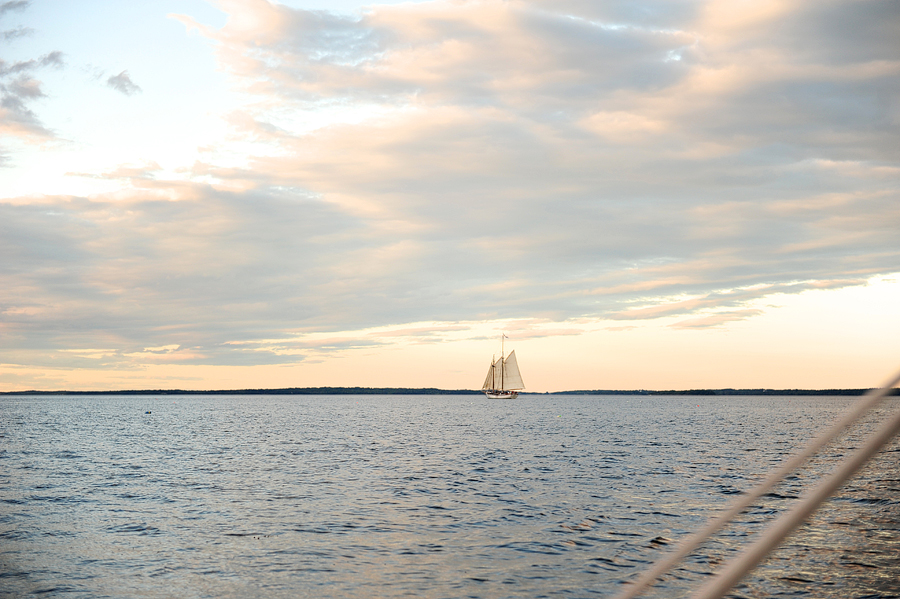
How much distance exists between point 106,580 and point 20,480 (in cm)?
3035

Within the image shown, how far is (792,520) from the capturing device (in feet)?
9.16

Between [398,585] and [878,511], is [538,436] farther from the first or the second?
[398,585]

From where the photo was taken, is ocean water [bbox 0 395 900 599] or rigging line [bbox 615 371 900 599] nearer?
rigging line [bbox 615 371 900 599]

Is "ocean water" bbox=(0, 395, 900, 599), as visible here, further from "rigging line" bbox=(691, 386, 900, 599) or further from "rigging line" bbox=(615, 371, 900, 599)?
"rigging line" bbox=(691, 386, 900, 599)

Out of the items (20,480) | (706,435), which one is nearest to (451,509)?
(20,480)

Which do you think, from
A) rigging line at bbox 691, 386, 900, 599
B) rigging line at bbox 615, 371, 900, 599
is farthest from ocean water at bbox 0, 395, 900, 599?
rigging line at bbox 691, 386, 900, 599

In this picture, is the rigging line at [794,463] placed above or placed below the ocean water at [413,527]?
above

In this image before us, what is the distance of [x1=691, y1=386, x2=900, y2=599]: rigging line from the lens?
2.72 metres

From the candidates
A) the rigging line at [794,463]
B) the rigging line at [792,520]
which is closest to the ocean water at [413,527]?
the rigging line at [794,463]

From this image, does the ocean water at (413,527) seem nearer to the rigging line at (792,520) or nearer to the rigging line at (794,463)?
the rigging line at (794,463)

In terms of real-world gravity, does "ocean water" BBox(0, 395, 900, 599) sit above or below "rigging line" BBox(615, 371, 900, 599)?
below

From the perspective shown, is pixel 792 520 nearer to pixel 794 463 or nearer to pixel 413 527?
pixel 794 463

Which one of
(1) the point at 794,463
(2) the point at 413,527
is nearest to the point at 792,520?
(1) the point at 794,463

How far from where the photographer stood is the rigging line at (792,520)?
2.72 meters
